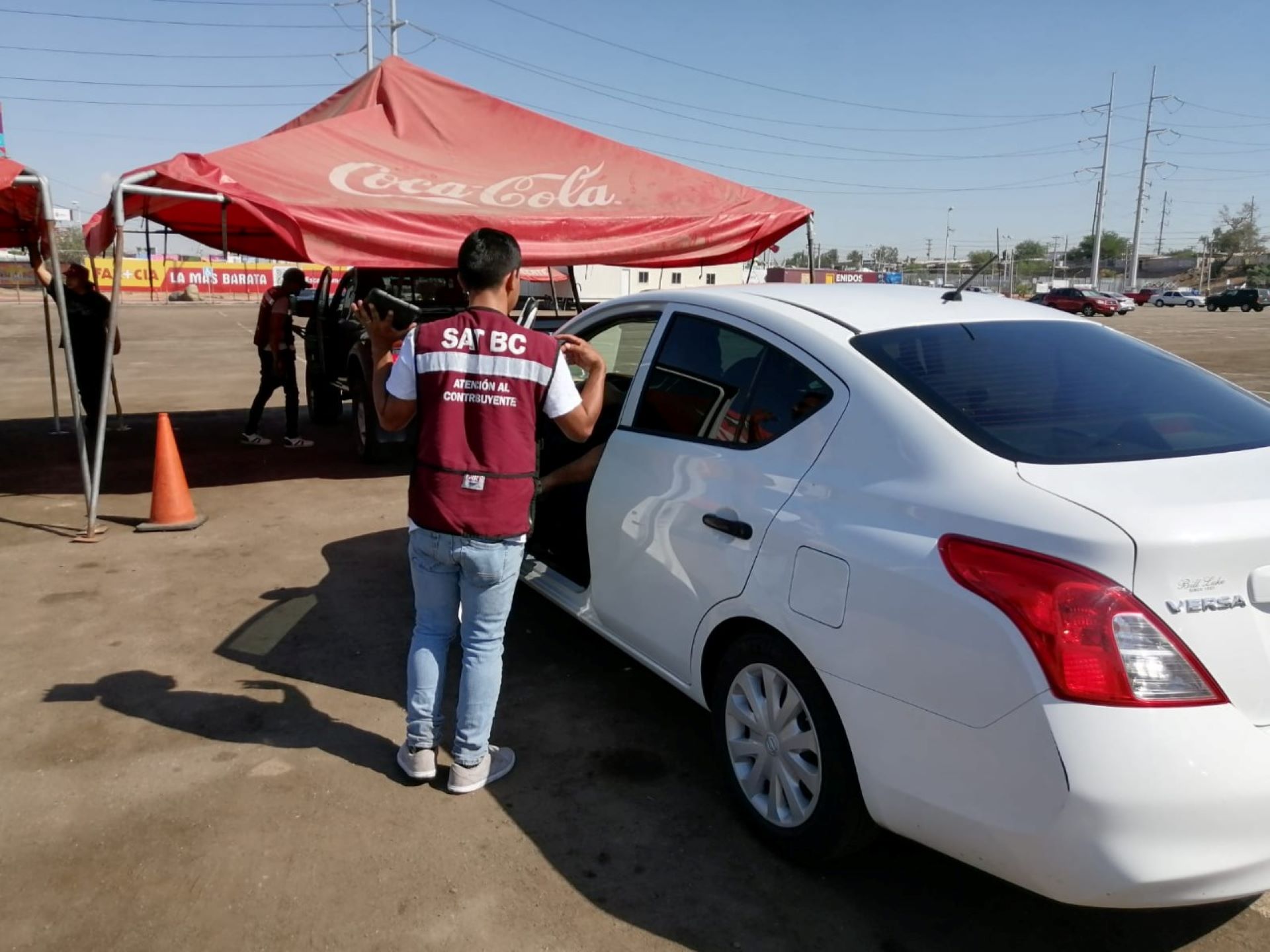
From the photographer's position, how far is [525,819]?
317 centimetres

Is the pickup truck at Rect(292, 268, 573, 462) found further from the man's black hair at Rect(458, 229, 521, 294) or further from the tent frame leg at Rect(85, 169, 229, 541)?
the man's black hair at Rect(458, 229, 521, 294)

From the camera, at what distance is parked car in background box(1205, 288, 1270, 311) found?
51.9 m

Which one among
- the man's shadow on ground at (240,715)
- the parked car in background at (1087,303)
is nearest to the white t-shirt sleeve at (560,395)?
the man's shadow on ground at (240,715)

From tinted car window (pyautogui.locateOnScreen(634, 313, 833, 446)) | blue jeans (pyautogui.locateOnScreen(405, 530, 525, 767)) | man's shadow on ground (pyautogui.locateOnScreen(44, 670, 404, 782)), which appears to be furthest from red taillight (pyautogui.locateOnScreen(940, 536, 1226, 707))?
man's shadow on ground (pyautogui.locateOnScreen(44, 670, 404, 782))

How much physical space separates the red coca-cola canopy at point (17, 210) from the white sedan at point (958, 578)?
502 centimetres

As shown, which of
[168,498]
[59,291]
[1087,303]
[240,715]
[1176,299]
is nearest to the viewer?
[240,715]

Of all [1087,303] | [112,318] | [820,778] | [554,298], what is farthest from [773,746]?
[1087,303]

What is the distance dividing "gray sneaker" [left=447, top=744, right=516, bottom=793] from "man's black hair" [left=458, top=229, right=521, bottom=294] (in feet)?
5.37

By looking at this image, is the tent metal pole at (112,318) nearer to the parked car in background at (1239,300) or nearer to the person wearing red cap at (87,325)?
the person wearing red cap at (87,325)

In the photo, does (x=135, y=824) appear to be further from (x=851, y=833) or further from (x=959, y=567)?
(x=959, y=567)

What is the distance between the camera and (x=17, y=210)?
8.34 m

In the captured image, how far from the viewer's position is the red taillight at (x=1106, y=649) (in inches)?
79.9

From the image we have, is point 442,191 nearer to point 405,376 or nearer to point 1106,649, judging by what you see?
point 405,376

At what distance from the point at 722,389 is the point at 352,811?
1.91 metres
